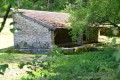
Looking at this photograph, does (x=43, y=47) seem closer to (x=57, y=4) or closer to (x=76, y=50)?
(x=76, y=50)

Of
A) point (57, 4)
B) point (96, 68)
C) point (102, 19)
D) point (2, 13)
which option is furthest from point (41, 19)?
point (57, 4)

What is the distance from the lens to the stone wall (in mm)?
28188

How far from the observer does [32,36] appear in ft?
96.6

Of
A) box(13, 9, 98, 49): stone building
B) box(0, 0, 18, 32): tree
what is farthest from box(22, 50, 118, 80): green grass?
box(13, 9, 98, 49): stone building

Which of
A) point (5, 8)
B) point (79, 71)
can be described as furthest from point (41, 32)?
point (5, 8)

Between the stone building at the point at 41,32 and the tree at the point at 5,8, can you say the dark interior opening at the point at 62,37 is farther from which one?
the tree at the point at 5,8

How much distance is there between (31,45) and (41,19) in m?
2.40

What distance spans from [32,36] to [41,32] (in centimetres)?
105

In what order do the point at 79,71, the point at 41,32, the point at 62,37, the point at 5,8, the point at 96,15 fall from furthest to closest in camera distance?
the point at 62,37, the point at 41,32, the point at 96,15, the point at 79,71, the point at 5,8

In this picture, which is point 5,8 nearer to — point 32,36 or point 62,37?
point 32,36

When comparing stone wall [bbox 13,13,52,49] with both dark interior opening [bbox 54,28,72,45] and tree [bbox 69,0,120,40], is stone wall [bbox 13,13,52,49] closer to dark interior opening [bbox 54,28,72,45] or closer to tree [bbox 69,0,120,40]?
dark interior opening [bbox 54,28,72,45]

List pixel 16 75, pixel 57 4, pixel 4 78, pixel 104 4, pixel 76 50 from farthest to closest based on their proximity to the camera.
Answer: pixel 57 4, pixel 76 50, pixel 104 4, pixel 16 75, pixel 4 78

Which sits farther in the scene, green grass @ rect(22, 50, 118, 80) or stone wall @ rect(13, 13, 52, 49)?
stone wall @ rect(13, 13, 52, 49)

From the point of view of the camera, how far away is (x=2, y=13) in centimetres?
278
